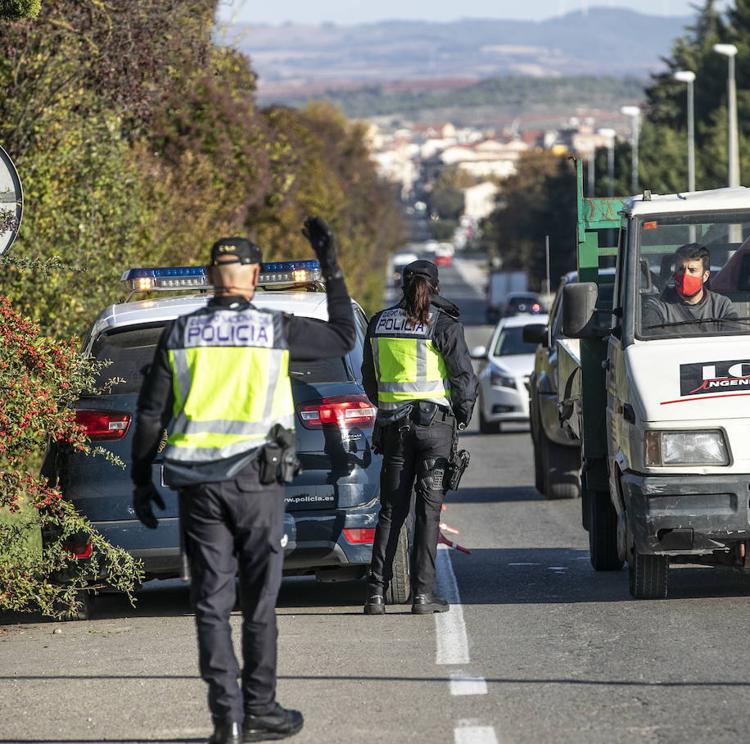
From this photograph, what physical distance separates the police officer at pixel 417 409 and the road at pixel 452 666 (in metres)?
0.30

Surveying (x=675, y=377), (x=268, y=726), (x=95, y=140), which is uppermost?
(x=95, y=140)

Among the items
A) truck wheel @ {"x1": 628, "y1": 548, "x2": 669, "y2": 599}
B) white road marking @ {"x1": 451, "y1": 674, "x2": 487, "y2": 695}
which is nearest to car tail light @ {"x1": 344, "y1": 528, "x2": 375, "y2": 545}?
truck wheel @ {"x1": 628, "y1": 548, "x2": 669, "y2": 599}

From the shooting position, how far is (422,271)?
966cm

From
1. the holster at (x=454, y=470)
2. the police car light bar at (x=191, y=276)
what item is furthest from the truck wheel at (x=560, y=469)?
the holster at (x=454, y=470)

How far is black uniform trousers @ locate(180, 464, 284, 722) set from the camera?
21.1 ft

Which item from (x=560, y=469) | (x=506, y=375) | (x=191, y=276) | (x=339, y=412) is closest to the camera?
(x=339, y=412)

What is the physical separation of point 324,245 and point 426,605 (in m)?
3.30

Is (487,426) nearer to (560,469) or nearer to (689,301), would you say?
(560,469)

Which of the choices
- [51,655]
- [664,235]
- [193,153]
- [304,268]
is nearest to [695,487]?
[664,235]

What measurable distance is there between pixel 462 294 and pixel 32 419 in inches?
4920

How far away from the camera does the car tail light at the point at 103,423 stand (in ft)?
31.0

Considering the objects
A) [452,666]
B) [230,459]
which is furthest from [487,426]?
[230,459]

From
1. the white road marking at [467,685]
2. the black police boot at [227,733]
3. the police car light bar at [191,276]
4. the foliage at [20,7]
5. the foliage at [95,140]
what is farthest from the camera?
the foliage at [95,140]

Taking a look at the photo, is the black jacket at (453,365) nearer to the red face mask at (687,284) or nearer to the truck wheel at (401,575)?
the truck wheel at (401,575)
